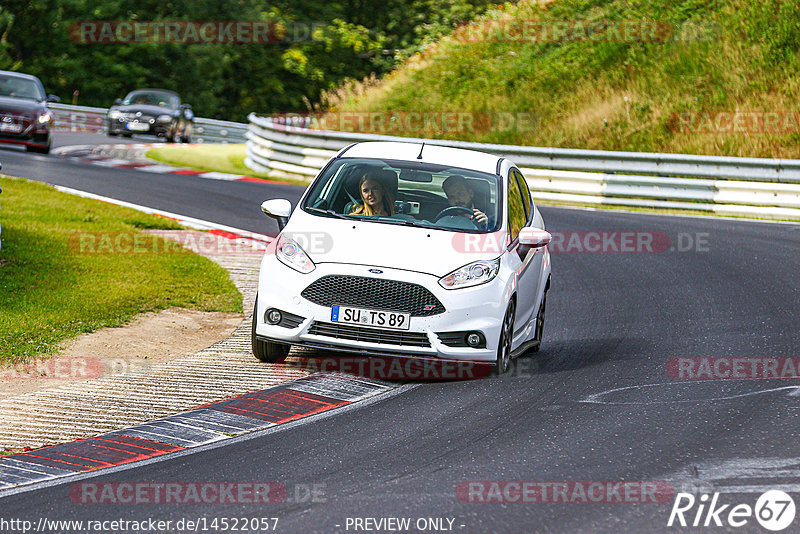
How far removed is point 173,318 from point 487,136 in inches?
724

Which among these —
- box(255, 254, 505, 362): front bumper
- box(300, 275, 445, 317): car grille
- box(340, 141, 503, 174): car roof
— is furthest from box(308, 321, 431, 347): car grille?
box(340, 141, 503, 174): car roof

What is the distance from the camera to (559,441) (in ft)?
23.4

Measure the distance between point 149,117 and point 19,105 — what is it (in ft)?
26.5

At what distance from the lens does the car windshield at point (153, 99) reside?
3544 cm

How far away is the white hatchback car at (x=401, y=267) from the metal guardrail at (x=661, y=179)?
40.5 feet

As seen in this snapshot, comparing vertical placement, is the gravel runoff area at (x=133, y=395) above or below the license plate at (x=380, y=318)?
below

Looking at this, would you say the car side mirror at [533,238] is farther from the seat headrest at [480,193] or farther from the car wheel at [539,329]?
the car wheel at [539,329]

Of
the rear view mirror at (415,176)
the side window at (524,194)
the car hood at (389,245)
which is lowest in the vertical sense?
the car hood at (389,245)

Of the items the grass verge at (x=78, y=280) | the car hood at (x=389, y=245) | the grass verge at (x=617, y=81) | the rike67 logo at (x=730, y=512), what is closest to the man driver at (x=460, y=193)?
the car hood at (x=389, y=245)

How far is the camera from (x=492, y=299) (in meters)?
8.66

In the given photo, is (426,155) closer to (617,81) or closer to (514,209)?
(514,209)

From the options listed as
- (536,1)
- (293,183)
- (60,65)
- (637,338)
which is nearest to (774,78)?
(536,1)

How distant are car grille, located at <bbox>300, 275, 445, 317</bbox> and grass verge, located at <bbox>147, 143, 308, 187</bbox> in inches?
665

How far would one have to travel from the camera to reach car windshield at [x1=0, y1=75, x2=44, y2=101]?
2723 cm
